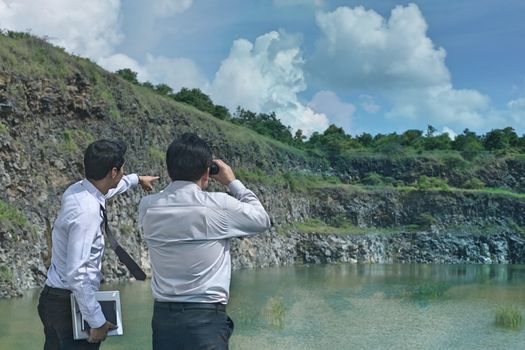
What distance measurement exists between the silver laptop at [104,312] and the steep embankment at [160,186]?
16539 millimetres

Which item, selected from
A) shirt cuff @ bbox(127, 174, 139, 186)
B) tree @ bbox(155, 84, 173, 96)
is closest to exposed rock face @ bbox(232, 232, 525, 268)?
tree @ bbox(155, 84, 173, 96)

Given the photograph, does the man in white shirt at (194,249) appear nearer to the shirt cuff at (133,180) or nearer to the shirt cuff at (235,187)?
the shirt cuff at (235,187)

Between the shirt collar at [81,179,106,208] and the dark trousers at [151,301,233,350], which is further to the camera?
the shirt collar at [81,179,106,208]

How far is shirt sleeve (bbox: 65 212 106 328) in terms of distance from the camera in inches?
162

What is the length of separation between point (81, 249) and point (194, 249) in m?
→ 0.82

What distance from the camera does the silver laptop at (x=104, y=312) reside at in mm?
4246

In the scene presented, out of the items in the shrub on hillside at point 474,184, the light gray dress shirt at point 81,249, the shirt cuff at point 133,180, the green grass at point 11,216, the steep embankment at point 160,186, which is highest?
the shrub on hillside at point 474,184

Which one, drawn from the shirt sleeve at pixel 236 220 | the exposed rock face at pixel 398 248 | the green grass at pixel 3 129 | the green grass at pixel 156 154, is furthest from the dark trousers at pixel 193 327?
the exposed rock face at pixel 398 248

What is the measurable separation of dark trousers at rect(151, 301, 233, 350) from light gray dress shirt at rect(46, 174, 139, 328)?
61cm

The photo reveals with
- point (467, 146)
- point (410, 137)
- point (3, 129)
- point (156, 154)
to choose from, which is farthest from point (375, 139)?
point (3, 129)

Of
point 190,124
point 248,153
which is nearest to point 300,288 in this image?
point 190,124

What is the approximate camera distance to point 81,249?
13.6 ft

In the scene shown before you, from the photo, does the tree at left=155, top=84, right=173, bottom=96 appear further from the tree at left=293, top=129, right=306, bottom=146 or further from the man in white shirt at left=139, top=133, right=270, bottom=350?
the man in white shirt at left=139, top=133, right=270, bottom=350

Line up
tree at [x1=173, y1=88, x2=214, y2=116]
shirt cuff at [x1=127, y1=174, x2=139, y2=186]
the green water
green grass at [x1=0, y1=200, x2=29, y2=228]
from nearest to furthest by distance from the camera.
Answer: shirt cuff at [x1=127, y1=174, x2=139, y2=186] → the green water → green grass at [x1=0, y1=200, x2=29, y2=228] → tree at [x1=173, y1=88, x2=214, y2=116]
